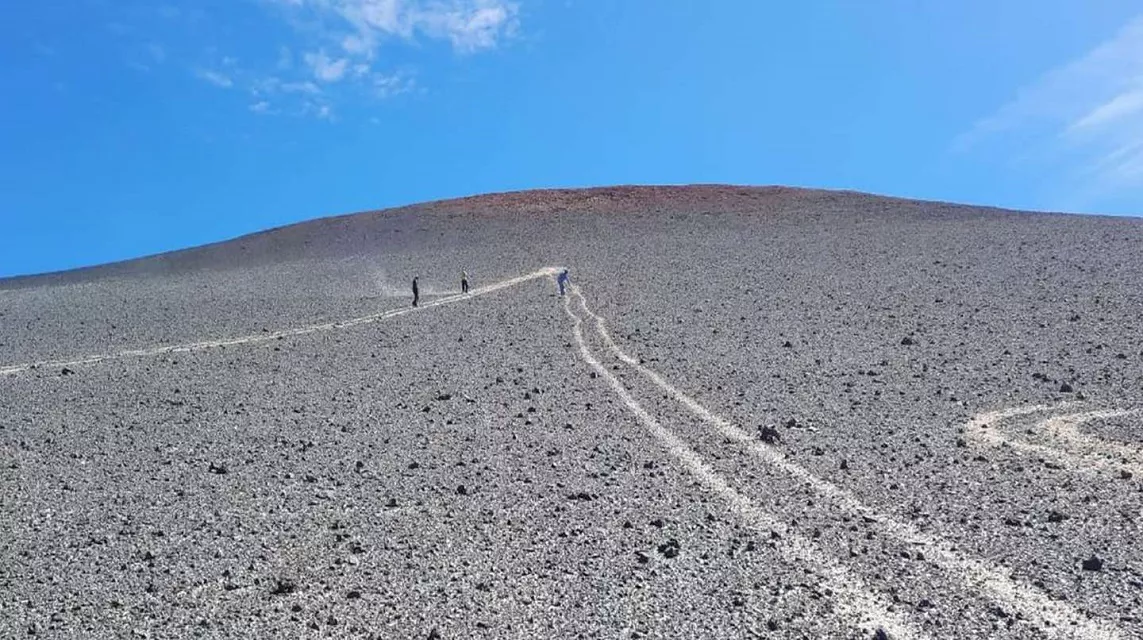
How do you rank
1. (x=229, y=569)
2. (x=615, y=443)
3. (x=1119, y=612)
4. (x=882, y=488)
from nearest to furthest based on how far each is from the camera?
(x=1119, y=612), (x=229, y=569), (x=882, y=488), (x=615, y=443)

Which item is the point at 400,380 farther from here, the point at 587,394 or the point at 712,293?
the point at 712,293

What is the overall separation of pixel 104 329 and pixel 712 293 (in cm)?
1618

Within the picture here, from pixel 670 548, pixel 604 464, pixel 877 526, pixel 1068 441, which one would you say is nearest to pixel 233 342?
pixel 604 464

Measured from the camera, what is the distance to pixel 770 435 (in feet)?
35.6

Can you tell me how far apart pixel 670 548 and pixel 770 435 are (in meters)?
3.92

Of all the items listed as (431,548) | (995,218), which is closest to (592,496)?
(431,548)

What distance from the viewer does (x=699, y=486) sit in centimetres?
903

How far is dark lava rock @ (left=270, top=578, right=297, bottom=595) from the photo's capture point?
677 cm

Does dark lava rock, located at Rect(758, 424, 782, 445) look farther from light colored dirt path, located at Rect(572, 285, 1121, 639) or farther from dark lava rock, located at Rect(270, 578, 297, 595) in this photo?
dark lava rock, located at Rect(270, 578, 297, 595)

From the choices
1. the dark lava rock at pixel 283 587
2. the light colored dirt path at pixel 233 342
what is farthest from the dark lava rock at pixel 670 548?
the light colored dirt path at pixel 233 342

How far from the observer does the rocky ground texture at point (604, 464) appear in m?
6.36

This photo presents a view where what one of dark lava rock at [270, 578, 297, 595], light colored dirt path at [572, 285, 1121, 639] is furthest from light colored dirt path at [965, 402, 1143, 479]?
dark lava rock at [270, 578, 297, 595]

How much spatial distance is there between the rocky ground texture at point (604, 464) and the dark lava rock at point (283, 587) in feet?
0.10

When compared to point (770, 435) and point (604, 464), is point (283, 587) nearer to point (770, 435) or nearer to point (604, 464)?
point (604, 464)
